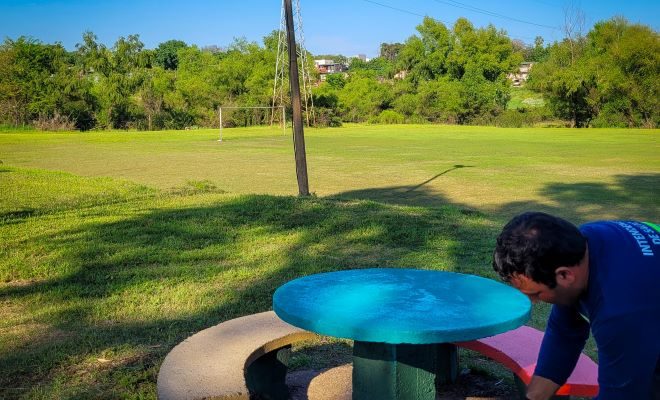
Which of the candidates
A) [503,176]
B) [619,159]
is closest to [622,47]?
[619,159]

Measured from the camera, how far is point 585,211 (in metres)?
13.0

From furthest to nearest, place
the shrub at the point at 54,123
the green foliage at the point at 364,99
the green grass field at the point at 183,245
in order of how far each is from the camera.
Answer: the green foliage at the point at 364,99 < the shrub at the point at 54,123 < the green grass field at the point at 183,245

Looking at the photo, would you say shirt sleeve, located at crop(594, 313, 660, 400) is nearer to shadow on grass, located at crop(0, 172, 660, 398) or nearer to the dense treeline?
shadow on grass, located at crop(0, 172, 660, 398)

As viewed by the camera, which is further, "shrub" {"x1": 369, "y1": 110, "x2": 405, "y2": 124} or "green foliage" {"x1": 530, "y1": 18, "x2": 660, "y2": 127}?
"shrub" {"x1": 369, "y1": 110, "x2": 405, "y2": 124}

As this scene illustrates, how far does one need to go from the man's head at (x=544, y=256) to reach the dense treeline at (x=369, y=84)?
196ft

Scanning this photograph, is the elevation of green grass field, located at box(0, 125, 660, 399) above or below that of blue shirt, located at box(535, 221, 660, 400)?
below

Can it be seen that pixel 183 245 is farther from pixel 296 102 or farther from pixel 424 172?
pixel 424 172

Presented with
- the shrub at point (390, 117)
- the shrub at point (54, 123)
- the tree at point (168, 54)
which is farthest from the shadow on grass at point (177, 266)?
the tree at point (168, 54)

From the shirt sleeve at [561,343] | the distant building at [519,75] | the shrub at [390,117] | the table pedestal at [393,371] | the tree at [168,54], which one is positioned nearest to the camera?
the shirt sleeve at [561,343]

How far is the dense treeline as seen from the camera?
58906 millimetres

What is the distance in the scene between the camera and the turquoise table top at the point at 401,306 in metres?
3.37

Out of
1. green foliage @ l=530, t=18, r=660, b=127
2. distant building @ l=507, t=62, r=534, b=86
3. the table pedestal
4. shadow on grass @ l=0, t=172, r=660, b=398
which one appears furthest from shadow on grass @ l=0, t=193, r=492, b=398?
distant building @ l=507, t=62, r=534, b=86

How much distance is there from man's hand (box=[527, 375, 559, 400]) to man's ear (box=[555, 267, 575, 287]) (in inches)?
31.2

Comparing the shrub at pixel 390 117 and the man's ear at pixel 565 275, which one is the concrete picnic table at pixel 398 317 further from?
the shrub at pixel 390 117
